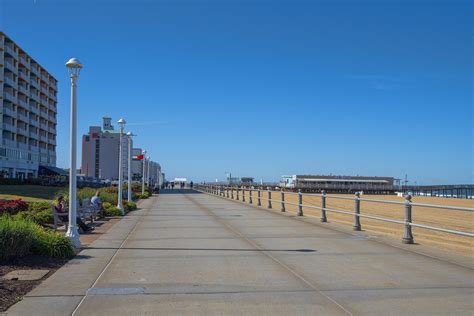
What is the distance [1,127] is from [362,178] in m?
109

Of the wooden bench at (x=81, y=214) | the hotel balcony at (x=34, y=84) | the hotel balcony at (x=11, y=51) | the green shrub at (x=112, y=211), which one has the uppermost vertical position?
the hotel balcony at (x=11, y=51)

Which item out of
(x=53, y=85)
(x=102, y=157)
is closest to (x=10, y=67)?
(x=53, y=85)

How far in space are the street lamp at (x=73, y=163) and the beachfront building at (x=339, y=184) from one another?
11178 cm

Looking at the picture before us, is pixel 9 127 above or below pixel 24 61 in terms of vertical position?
below

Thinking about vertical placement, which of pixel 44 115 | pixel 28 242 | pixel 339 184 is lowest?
pixel 28 242

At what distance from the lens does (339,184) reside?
479ft

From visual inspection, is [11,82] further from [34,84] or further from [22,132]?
[34,84]

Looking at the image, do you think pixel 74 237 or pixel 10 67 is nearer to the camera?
pixel 74 237

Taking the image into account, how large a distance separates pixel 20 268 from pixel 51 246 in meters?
1.27

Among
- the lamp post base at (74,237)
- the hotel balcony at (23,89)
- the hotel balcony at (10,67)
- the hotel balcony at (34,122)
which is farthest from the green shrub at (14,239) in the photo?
the hotel balcony at (34,122)

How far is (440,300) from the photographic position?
708 centimetres

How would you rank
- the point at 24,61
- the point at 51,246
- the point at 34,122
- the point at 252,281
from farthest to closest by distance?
the point at 34,122 → the point at 24,61 → the point at 51,246 → the point at 252,281

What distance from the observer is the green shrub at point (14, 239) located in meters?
9.68

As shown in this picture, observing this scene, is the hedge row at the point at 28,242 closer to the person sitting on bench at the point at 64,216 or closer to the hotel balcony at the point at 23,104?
the person sitting on bench at the point at 64,216
